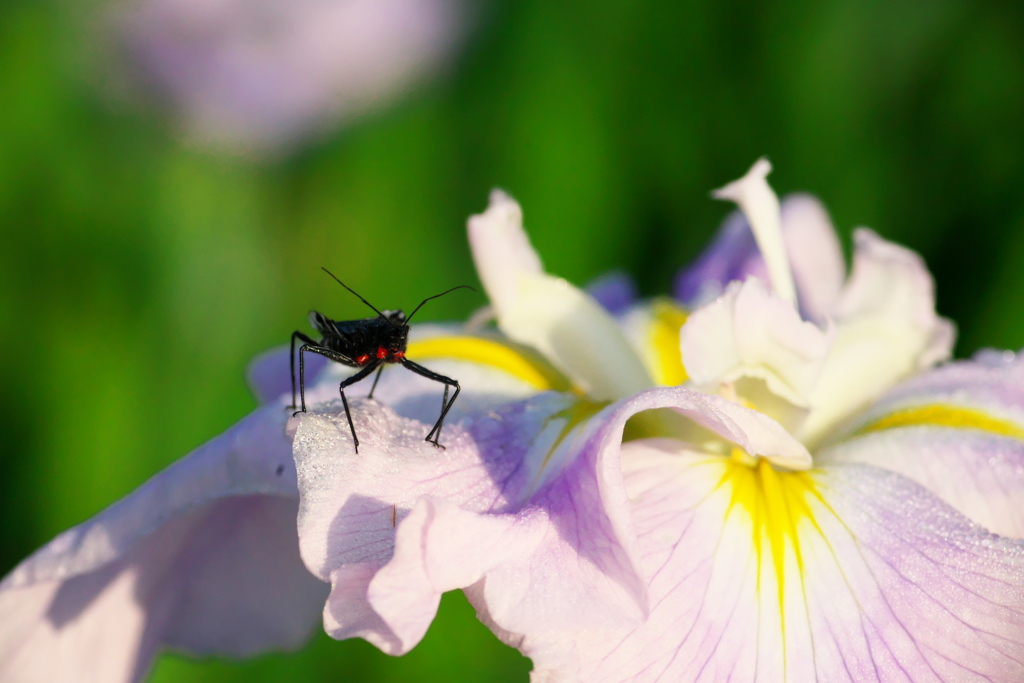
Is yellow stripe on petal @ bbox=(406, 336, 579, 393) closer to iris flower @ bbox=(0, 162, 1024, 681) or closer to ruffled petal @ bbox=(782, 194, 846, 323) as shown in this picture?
iris flower @ bbox=(0, 162, 1024, 681)

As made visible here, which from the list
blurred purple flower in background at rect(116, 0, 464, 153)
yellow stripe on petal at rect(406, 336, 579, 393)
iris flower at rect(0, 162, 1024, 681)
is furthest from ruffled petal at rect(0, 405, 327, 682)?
blurred purple flower in background at rect(116, 0, 464, 153)

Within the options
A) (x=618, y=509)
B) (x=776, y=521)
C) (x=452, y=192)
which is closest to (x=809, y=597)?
(x=776, y=521)

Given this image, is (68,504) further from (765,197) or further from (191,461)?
(765,197)

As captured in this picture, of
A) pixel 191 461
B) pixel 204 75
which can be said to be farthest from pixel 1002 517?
pixel 204 75

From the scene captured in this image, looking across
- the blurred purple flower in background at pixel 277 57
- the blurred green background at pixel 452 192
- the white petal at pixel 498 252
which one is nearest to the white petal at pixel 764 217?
the white petal at pixel 498 252

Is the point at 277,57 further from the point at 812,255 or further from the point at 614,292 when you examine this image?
the point at 812,255

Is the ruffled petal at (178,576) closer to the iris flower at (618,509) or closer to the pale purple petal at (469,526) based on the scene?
the iris flower at (618,509)

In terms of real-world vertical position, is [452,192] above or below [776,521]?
below
